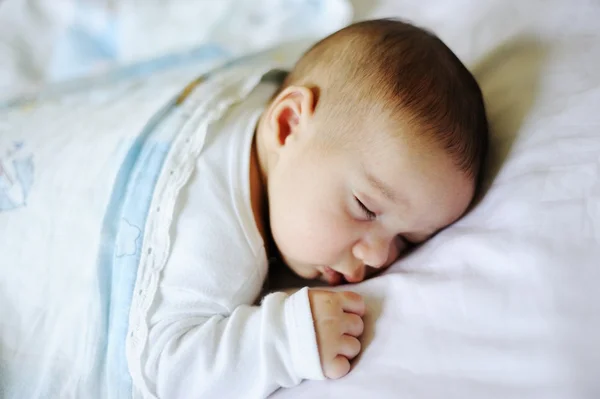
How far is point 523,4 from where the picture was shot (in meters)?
0.99

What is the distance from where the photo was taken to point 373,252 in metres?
0.80

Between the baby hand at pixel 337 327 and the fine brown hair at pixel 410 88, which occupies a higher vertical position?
the fine brown hair at pixel 410 88

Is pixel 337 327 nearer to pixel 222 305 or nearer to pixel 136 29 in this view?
pixel 222 305

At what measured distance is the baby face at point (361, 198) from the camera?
0.78 m

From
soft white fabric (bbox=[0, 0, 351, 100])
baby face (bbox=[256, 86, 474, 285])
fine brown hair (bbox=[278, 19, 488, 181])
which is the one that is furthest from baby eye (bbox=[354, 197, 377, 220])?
soft white fabric (bbox=[0, 0, 351, 100])

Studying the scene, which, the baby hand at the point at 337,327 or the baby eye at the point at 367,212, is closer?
the baby hand at the point at 337,327

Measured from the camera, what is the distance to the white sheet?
0.56 metres

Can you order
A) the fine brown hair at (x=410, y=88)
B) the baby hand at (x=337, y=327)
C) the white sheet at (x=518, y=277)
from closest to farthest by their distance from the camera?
the white sheet at (x=518, y=277)
the baby hand at (x=337, y=327)
the fine brown hair at (x=410, y=88)

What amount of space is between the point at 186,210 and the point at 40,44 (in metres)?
0.75

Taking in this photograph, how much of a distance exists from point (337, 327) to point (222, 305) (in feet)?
0.60

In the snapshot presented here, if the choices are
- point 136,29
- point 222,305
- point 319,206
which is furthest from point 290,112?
point 136,29

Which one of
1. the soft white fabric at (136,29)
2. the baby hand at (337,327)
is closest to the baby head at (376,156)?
the baby hand at (337,327)

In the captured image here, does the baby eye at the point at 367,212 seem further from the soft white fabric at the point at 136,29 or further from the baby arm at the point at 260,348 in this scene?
the soft white fabric at the point at 136,29

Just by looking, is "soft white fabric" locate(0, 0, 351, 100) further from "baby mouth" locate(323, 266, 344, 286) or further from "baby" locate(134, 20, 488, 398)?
"baby mouth" locate(323, 266, 344, 286)
